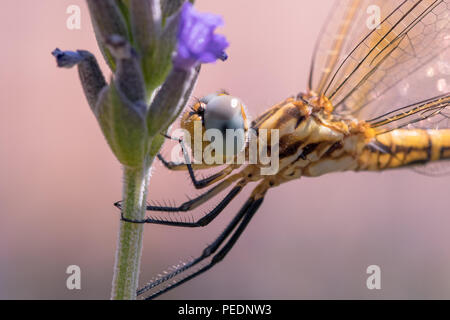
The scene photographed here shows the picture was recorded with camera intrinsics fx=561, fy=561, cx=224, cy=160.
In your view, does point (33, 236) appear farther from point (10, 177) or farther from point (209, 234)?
point (209, 234)

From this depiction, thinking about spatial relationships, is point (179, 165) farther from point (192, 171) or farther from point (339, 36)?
point (339, 36)

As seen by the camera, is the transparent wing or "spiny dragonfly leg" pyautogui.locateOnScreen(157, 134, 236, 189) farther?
the transparent wing

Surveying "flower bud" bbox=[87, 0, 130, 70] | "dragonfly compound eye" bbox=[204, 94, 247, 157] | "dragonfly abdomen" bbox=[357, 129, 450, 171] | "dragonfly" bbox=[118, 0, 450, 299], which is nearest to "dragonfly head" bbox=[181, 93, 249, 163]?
"dragonfly compound eye" bbox=[204, 94, 247, 157]

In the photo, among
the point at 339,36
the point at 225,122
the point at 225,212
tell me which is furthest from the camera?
the point at 225,212

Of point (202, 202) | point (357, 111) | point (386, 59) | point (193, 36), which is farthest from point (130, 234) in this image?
point (386, 59)

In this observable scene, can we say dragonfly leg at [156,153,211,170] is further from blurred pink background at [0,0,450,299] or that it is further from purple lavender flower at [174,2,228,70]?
blurred pink background at [0,0,450,299]

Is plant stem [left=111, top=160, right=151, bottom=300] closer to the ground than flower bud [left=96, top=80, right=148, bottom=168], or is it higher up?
closer to the ground
